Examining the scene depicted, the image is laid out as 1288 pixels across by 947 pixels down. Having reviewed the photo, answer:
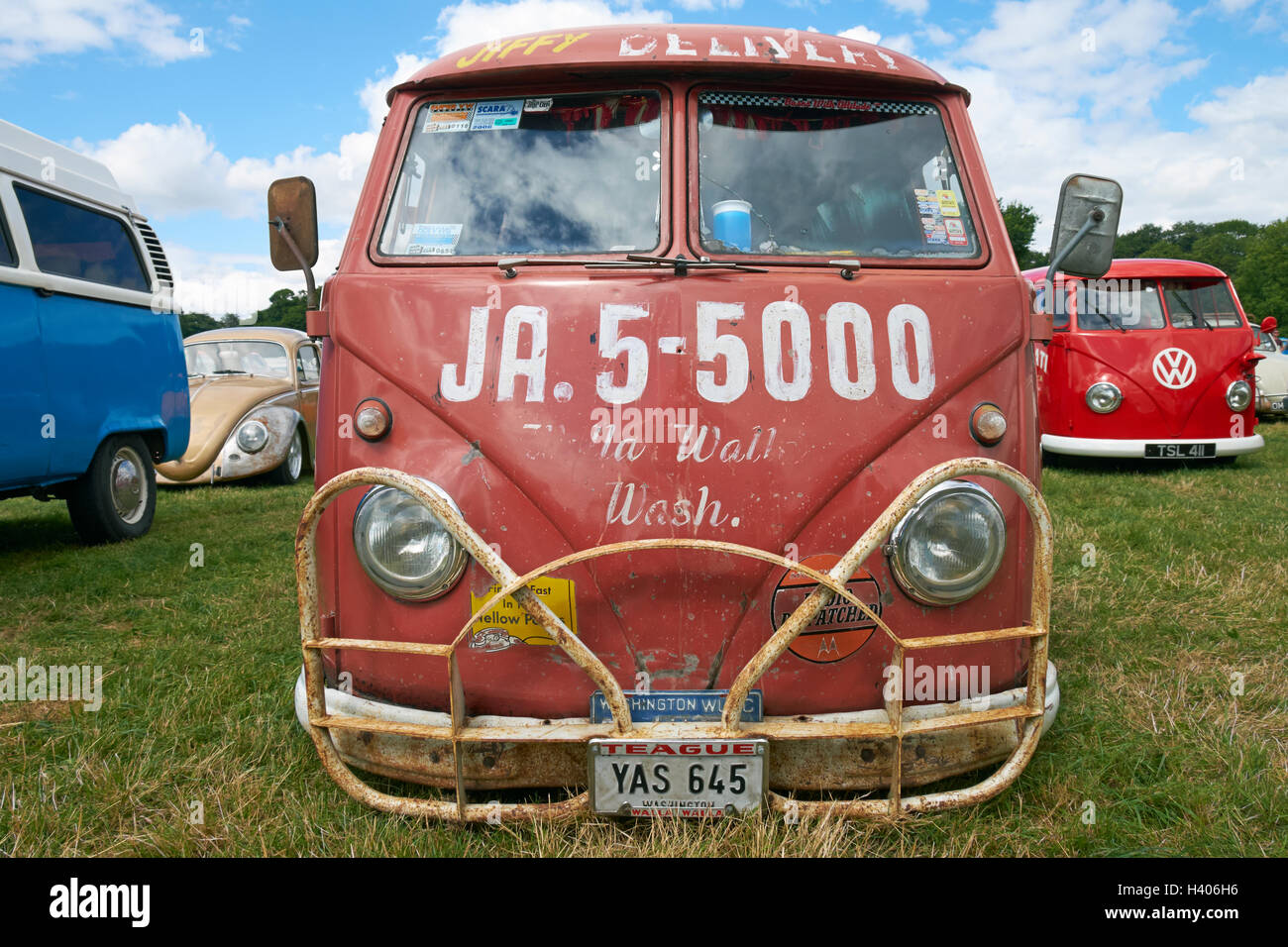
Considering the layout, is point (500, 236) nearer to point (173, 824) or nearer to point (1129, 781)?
point (173, 824)

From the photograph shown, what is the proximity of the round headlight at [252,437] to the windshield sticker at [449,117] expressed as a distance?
6.39m

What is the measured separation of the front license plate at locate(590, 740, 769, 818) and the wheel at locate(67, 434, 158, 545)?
15.3 feet

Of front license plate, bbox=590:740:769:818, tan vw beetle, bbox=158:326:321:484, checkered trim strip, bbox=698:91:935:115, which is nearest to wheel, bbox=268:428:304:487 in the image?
tan vw beetle, bbox=158:326:321:484

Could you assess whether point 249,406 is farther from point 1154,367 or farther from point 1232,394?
point 1232,394

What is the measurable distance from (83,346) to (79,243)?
0.71m

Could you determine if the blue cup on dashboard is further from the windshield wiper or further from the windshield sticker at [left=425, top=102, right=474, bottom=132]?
the windshield sticker at [left=425, top=102, right=474, bottom=132]

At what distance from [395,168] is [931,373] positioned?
1504 millimetres

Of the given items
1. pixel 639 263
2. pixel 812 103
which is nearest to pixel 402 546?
pixel 639 263

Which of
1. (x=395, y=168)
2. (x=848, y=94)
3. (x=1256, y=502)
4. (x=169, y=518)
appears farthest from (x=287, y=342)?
(x=1256, y=502)

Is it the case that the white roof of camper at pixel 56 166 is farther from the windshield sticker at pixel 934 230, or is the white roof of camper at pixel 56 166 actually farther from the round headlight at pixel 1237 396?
the round headlight at pixel 1237 396

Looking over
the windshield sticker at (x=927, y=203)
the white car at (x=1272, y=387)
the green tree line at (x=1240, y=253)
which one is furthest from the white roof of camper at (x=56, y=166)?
the green tree line at (x=1240, y=253)

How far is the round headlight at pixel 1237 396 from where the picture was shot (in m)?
7.48

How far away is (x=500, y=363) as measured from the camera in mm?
1956

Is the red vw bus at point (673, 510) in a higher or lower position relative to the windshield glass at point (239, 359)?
lower
